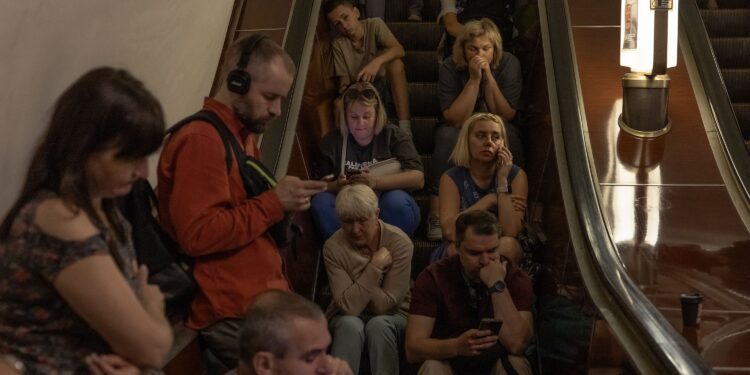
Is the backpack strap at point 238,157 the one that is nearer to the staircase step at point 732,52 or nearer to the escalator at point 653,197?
the escalator at point 653,197

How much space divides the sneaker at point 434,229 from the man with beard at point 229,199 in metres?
2.23

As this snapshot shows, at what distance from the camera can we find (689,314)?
3828 millimetres

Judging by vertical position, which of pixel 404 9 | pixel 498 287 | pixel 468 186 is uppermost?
pixel 404 9

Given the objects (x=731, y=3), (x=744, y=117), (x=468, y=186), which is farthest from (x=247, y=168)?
(x=731, y=3)

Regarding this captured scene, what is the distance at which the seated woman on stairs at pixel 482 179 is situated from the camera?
5.11m

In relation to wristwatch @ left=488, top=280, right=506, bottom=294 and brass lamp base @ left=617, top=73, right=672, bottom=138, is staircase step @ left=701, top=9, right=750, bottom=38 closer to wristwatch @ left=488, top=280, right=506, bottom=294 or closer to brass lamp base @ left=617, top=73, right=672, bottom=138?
brass lamp base @ left=617, top=73, right=672, bottom=138

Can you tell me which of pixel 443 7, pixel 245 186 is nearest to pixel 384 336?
pixel 245 186

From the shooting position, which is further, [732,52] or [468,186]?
[732,52]

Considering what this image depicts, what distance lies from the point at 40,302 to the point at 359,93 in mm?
3420

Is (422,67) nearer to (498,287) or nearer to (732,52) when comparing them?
(732,52)

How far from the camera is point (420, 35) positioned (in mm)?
7359

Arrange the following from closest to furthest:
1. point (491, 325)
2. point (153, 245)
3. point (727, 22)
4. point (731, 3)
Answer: point (153, 245)
point (491, 325)
point (727, 22)
point (731, 3)

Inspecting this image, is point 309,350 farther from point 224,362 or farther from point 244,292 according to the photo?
point 224,362

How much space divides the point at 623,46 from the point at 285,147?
165cm
